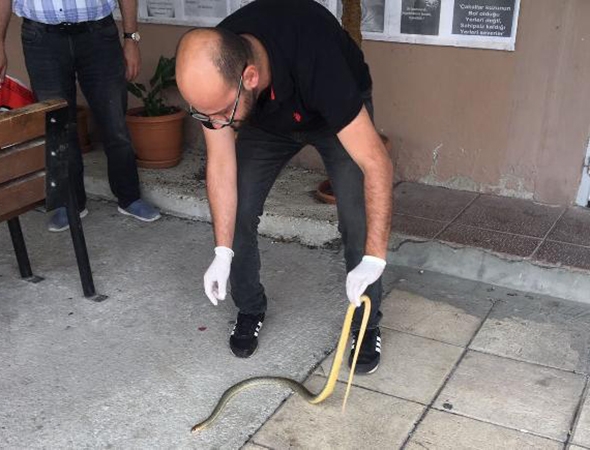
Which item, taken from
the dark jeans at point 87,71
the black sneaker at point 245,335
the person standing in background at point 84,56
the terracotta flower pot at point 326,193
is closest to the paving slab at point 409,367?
the black sneaker at point 245,335

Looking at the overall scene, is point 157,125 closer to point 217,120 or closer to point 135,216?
point 135,216

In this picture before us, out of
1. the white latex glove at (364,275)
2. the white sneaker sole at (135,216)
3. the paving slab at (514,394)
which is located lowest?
the paving slab at (514,394)

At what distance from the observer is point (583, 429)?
2789 millimetres

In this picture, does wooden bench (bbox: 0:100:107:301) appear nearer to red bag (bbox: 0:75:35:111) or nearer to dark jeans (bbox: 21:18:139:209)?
red bag (bbox: 0:75:35:111)

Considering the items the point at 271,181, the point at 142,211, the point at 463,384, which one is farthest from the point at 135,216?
the point at 463,384

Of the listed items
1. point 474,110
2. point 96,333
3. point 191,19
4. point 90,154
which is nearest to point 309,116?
point 96,333

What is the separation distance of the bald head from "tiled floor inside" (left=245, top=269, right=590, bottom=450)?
1.33 meters

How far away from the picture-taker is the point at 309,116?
270cm

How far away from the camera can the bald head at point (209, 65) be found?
228 centimetres

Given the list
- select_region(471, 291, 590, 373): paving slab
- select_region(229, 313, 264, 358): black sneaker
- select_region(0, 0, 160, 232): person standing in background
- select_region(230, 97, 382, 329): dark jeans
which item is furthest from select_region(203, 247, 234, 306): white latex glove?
select_region(0, 0, 160, 232): person standing in background

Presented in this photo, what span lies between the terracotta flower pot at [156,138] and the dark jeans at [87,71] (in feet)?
1.75

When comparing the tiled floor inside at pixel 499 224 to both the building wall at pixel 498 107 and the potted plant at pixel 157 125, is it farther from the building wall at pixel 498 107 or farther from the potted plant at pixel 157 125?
the potted plant at pixel 157 125

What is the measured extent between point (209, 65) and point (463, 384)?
1734mm

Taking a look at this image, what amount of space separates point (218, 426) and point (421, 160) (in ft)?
8.48
